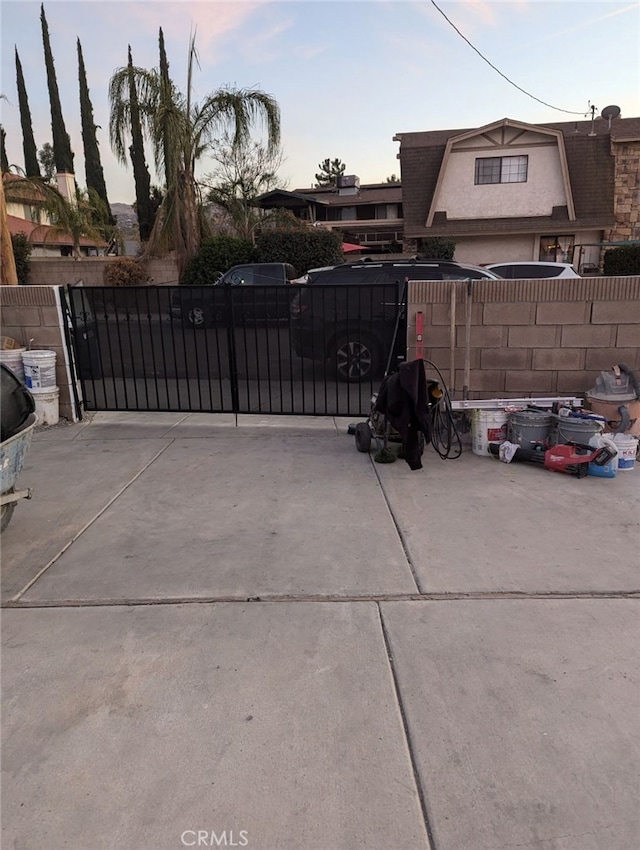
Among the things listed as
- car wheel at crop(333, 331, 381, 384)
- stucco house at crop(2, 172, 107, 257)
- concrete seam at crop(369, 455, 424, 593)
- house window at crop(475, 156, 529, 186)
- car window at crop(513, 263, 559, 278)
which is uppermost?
house window at crop(475, 156, 529, 186)

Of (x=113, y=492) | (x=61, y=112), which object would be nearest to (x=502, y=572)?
(x=113, y=492)

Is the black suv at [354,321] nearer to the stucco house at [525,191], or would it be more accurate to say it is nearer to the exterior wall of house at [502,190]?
the stucco house at [525,191]

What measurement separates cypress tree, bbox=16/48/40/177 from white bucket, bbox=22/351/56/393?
1566 inches

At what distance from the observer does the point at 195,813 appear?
190 centimetres

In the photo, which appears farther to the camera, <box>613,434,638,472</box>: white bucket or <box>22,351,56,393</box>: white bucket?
<box>22,351,56,393</box>: white bucket

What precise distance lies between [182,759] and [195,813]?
24cm

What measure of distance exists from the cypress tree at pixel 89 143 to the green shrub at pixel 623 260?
32.3 m

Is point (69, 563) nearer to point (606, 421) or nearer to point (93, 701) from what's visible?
point (93, 701)

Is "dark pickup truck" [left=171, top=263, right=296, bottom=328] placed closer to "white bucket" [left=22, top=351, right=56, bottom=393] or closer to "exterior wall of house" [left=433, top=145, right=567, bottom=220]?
"white bucket" [left=22, top=351, right=56, bottom=393]

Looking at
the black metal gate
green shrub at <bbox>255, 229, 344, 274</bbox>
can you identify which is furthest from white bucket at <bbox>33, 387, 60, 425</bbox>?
green shrub at <bbox>255, 229, 344, 274</bbox>

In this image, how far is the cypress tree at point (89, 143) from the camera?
129ft

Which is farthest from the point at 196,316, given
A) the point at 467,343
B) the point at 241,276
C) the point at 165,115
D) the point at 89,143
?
the point at 89,143

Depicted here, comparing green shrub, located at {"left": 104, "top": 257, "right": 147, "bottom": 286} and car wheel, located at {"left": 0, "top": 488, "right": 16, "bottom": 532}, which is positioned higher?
green shrub, located at {"left": 104, "top": 257, "right": 147, "bottom": 286}

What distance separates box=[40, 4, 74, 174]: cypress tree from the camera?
38031mm
